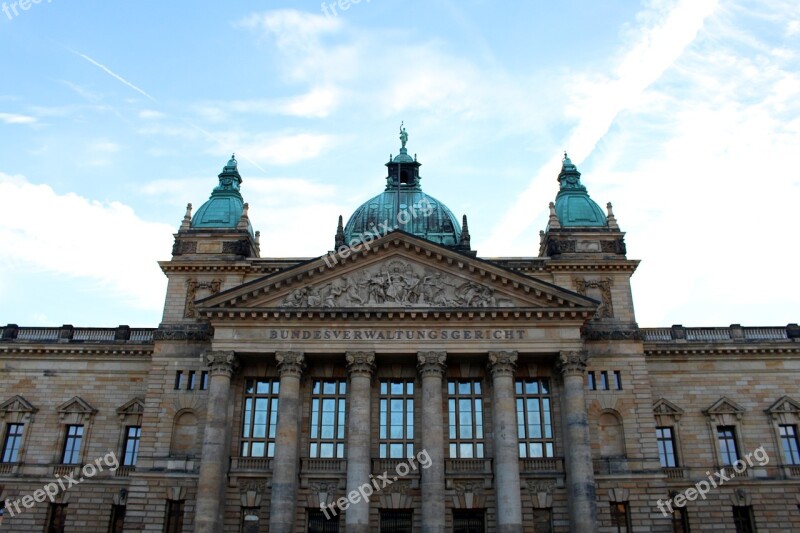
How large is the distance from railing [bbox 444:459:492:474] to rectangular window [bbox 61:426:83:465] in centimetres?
2364

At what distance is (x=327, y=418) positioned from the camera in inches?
1586

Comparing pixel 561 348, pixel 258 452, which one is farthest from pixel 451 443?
pixel 258 452

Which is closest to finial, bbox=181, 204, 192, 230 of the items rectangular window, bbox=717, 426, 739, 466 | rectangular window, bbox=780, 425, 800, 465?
rectangular window, bbox=717, 426, 739, 466

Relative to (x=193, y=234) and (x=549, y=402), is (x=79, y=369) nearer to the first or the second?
(x=193, y=234)

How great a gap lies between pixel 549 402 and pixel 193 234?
24515 millimetres

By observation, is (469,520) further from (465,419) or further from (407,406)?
(407,406)

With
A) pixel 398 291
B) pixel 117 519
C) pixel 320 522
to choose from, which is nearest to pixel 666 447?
pixel 398 291

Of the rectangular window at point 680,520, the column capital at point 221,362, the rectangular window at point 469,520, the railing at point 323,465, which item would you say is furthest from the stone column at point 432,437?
the rectangular window at point 680,520

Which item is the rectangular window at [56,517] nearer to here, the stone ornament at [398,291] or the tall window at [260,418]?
the tall window at [260,418]

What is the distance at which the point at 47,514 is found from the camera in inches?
1706

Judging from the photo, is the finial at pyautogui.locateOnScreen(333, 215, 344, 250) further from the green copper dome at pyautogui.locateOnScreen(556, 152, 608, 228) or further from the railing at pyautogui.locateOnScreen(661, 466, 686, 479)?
the railing at pyautogui.locateOnScreen(661, 466, 686, 479)

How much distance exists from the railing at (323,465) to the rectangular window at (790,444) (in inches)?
1073

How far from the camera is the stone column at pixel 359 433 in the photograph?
119 feet

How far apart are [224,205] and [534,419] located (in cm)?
2468
